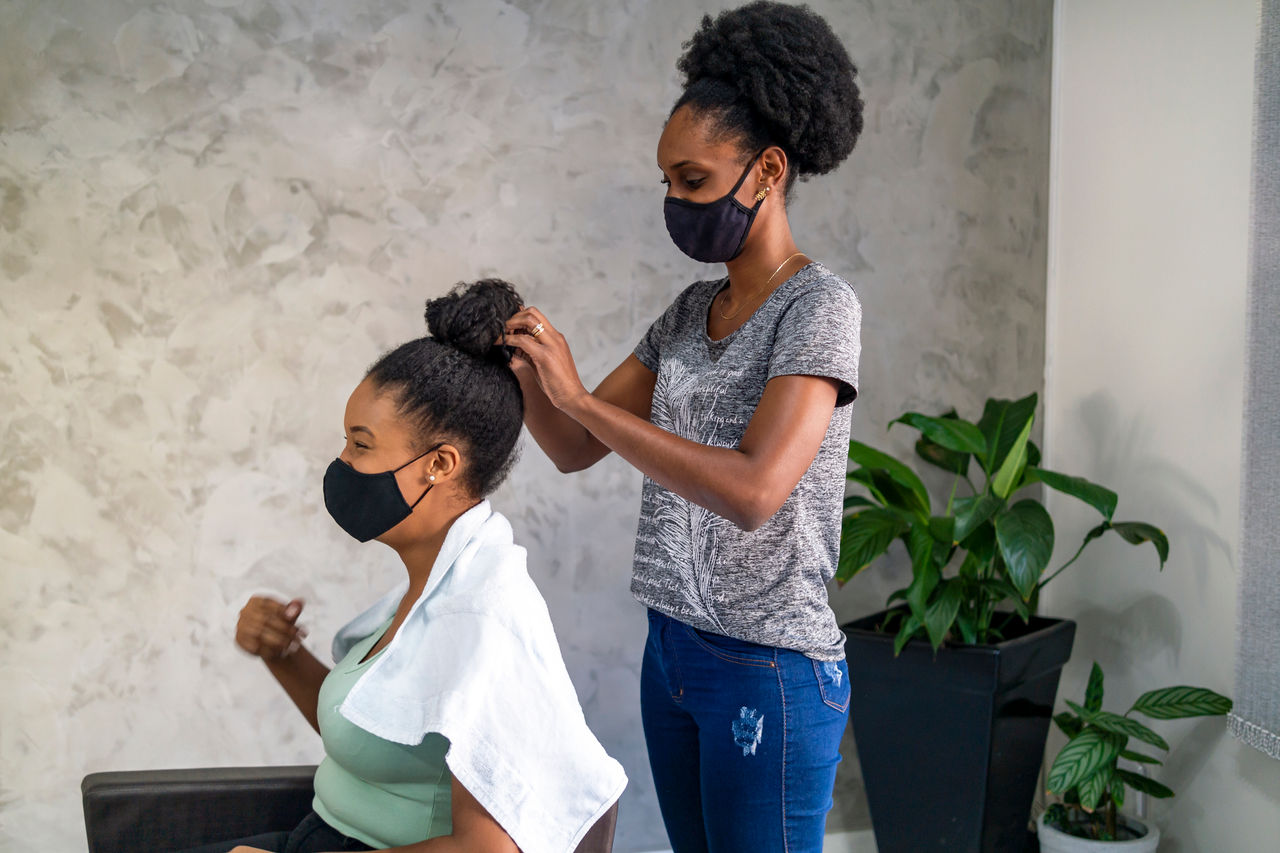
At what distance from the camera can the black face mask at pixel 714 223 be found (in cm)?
136

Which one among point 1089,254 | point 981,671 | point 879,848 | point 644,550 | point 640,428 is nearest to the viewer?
point 640,428

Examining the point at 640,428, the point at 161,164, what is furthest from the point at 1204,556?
the point at 161,164

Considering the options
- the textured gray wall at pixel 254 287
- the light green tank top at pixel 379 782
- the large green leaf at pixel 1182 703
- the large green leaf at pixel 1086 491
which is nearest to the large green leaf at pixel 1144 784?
the large green leaf at pixel 1182 703

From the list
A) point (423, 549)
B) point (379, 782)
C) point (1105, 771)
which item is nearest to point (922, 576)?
point (1105, 771)

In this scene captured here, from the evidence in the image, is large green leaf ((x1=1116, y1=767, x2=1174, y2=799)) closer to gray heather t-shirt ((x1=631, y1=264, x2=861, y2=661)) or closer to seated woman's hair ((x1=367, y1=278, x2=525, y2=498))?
gray heather t-shirt ((x1=631, y1=264, x2=861, y2=661))

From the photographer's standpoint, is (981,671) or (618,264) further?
(618,264)

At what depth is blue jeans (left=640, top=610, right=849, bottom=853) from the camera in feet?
4.14

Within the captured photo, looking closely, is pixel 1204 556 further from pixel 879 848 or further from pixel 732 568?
pixel 732 568

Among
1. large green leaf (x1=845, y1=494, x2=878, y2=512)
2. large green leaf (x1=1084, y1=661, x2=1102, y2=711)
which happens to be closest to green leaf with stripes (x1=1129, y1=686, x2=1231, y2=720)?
large green leaf (x1=1084, y1=661, x2=1102, y2=711)

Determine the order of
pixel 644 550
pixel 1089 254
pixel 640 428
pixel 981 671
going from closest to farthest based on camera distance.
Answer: pixel 640 428 < pixel 644 550 < pixel 981 671 < pixel 1089 254

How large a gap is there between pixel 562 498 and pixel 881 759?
967 mm

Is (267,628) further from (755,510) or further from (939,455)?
(939,455)

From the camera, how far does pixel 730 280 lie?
149cm

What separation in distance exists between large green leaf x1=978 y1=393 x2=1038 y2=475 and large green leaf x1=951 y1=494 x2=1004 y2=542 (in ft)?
0.59
